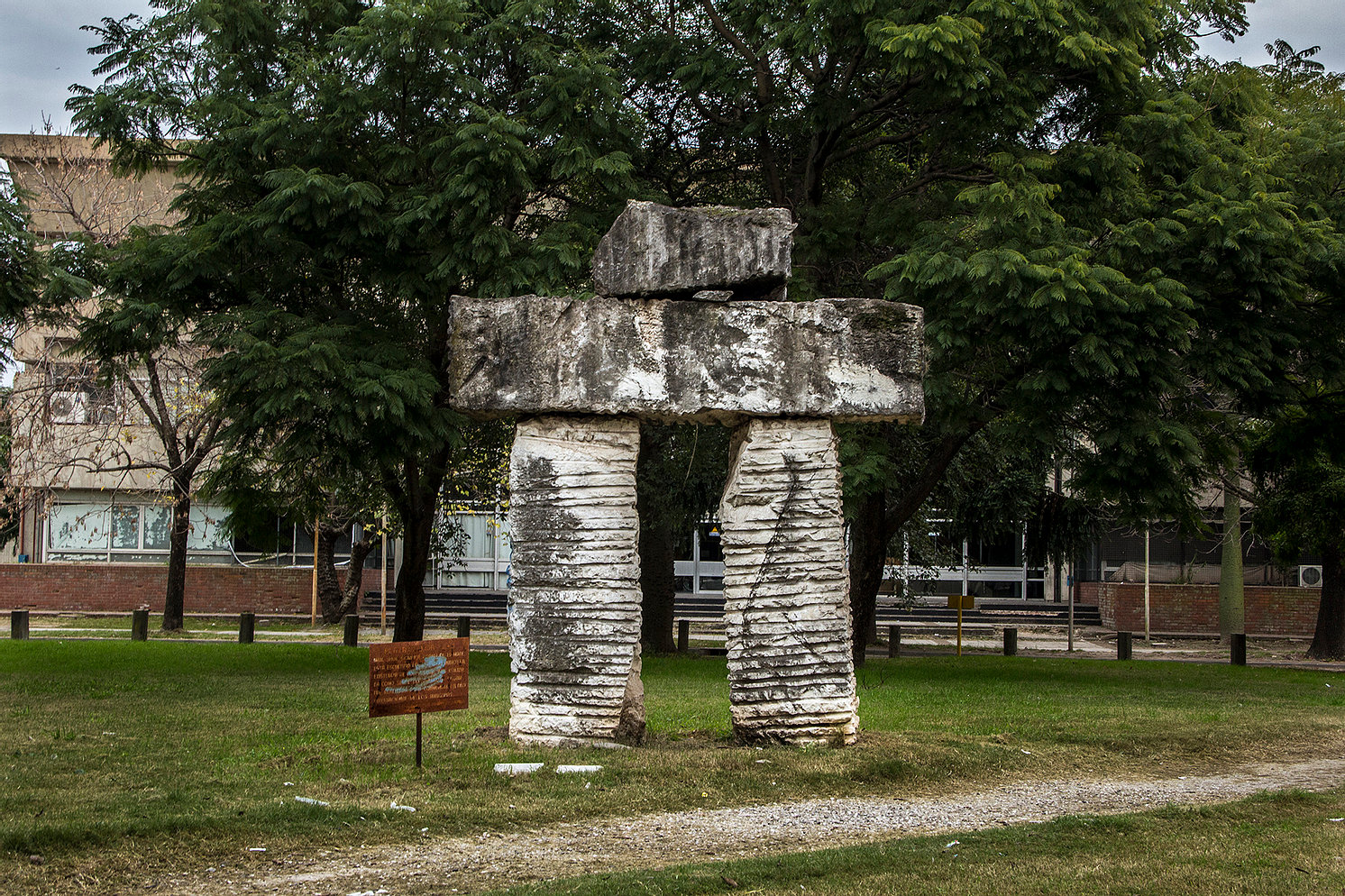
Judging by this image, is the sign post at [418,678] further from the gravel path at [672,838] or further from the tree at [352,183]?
the tree at [352,183]

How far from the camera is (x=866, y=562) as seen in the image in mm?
18312

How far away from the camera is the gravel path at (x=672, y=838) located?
18.7 feet

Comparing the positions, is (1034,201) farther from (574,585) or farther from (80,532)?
(80,532)

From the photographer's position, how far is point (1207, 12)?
16109 mm

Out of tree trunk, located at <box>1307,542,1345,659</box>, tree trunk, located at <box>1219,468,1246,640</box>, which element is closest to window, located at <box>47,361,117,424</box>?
tree trunk, located at <box>1307,542,1345,659</box>

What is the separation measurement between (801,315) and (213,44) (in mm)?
9151

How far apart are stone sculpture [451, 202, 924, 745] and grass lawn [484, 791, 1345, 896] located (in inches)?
102

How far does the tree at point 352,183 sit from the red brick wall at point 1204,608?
21204 millimetres

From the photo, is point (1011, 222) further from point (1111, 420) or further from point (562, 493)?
point (562, 493)

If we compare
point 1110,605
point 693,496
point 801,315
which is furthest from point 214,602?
point 801,315

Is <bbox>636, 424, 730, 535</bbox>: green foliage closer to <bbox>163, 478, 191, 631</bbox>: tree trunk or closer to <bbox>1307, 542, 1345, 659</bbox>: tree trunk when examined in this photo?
<bbox>163, 478, 191, 631</bbox>: tree trunk

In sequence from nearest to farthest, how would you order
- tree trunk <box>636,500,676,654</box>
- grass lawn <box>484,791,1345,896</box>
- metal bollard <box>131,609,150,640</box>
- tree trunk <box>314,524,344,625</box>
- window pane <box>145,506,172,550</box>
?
grass lawn <box>484,791,1345,896</box> < tree trunk <box>636,500,676,654</box> < metal bollard <box>131,609,150,640</box> < tree trunk <box>314,524,344,625</box> < window pane <box>145,506,172,550</box>

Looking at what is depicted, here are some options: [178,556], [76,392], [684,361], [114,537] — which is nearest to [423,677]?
[684,361]

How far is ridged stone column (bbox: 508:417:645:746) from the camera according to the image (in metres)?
8.95
